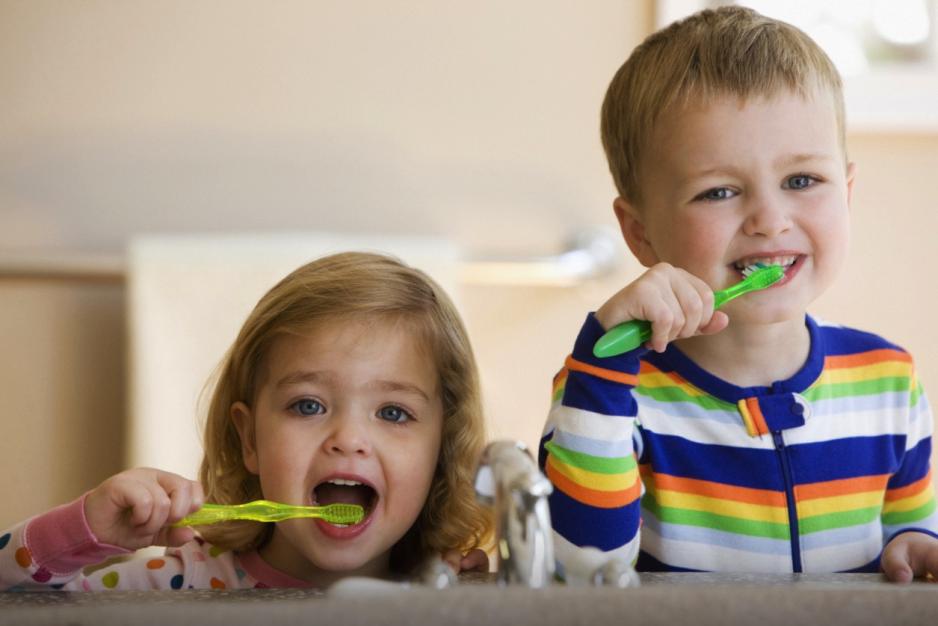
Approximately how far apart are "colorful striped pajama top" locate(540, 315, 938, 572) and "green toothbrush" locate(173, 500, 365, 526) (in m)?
0.15

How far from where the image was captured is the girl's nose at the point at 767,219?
83cm

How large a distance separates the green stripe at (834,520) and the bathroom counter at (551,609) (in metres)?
0.40

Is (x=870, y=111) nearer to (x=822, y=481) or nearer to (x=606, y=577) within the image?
(x=822, y=481)

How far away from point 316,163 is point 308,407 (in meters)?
0.73

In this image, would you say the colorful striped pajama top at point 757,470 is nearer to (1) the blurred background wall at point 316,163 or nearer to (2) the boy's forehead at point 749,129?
(2) the boy's forehead at point 749,129

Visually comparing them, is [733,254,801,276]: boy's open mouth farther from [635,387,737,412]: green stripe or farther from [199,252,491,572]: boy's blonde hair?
[199,252,491,572]: boy's blonde hair

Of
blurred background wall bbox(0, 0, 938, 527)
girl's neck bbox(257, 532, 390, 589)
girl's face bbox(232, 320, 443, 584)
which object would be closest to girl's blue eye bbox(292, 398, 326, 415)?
girl's face bbox(232, 320, 443, 584)

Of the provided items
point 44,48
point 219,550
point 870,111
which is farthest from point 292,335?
point 870,111

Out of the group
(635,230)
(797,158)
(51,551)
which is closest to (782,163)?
(797,158)

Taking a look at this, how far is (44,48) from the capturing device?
1.52m

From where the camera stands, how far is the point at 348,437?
852 mm

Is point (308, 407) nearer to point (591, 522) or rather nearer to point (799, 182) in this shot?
point (591, 522)

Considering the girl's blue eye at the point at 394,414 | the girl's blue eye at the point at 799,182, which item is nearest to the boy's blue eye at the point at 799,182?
the girl's blue eye at the point at 799,182

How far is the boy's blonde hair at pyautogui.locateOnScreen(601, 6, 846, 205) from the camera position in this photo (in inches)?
34.4
